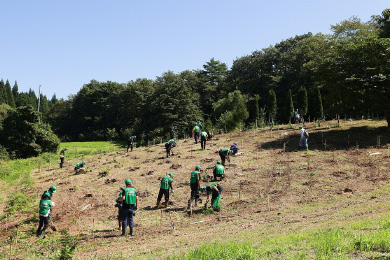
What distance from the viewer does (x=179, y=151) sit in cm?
2962

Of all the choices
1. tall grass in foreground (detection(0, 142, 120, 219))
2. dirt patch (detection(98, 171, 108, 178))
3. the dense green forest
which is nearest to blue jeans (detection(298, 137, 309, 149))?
the dense green forest

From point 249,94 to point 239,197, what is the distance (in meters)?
48.2

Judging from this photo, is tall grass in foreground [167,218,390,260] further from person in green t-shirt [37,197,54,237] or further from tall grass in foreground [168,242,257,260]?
person in green t-shirt [37,197,54,237]

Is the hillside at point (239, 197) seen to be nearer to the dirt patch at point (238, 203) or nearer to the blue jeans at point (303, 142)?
the dirt patch at point (238, 203)

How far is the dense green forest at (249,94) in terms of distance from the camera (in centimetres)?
2611

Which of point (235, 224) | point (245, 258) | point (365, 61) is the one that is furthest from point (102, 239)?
point (365, 61)

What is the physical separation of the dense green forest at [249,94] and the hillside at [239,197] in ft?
16.6

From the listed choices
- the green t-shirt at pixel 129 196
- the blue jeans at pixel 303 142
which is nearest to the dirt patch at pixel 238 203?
the green t-shirt at pixel 129 196

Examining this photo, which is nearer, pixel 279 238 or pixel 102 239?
pixel 279 238

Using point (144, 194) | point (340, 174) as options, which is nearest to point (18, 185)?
point (144, 194)

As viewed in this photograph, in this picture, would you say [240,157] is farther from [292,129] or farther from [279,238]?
[279,238]

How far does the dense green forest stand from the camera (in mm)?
26109

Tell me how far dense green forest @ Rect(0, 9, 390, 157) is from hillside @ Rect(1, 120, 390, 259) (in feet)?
16.6

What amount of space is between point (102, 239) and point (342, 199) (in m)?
10.3
